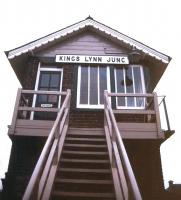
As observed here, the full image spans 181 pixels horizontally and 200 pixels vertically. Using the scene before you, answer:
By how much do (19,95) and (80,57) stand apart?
3.46 m

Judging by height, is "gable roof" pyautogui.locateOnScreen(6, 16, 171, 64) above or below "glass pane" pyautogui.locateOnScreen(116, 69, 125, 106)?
above

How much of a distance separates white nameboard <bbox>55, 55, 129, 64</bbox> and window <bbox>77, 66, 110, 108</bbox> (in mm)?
259

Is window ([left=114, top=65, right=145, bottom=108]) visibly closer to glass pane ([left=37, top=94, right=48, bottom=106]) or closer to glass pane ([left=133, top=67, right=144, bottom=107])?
glass pane ([left=133, top=67, right=144, bottom=107])

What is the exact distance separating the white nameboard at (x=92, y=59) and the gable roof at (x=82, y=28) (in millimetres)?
718

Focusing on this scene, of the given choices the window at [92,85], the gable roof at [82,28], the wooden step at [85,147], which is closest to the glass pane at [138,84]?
the gable roof at [82,28]

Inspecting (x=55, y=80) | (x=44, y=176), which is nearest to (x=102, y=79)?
(x=55, y=80)

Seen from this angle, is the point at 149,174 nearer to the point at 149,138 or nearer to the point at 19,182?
the point at 149,138

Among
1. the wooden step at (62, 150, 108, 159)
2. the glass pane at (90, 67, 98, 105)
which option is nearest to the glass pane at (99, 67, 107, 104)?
the glass pane at (90, 67, 98, 105)

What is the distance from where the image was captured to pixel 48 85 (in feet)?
33.3

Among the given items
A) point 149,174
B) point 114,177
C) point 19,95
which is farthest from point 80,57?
point 114,177

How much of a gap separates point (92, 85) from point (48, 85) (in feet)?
5.51

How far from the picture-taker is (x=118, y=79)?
10336mm

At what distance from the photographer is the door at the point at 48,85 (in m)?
9.83

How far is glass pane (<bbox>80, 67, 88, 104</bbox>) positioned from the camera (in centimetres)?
984
